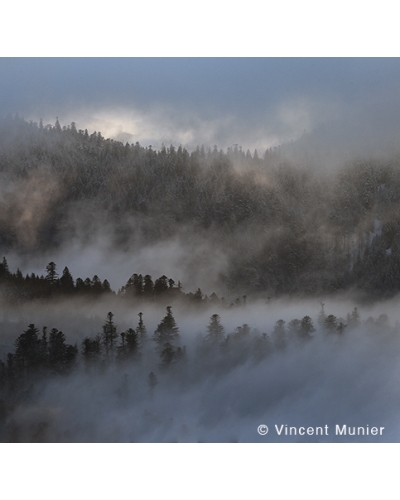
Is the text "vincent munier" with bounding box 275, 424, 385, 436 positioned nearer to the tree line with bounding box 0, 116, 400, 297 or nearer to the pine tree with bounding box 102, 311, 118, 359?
the tree line with bounding box 0, 116, 400, 297

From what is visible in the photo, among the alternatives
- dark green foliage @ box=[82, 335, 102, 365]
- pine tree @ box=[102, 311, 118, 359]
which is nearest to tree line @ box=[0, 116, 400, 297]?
pine tree @ box=[102, 311, 118, 359]

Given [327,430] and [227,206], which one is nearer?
[327,430]

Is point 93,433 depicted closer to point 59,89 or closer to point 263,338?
point 263,338

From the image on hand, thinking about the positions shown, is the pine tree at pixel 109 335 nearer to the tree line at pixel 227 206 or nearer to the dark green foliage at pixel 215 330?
the tree line at pixel 227 206

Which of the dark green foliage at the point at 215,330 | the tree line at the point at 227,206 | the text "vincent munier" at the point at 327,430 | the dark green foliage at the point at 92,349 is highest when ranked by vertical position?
the tree line at the point at 227,206

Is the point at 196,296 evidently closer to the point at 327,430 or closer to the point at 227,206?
the point at 227,206

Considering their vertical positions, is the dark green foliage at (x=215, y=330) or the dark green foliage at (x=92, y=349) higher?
the dark green foliage at (x=215, y=330)

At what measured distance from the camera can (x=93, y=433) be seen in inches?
177

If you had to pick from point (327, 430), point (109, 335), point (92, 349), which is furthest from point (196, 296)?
point (327, 430)

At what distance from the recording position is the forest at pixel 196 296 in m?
4.49

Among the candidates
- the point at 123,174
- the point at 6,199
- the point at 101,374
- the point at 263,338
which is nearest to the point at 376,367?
the point at 263,338

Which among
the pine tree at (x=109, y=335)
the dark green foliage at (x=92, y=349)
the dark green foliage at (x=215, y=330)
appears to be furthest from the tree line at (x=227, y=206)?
the dark green foliage at (x=92, y=349)

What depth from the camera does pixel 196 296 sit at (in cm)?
454

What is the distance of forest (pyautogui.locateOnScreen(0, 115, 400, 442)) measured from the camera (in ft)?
14.7
